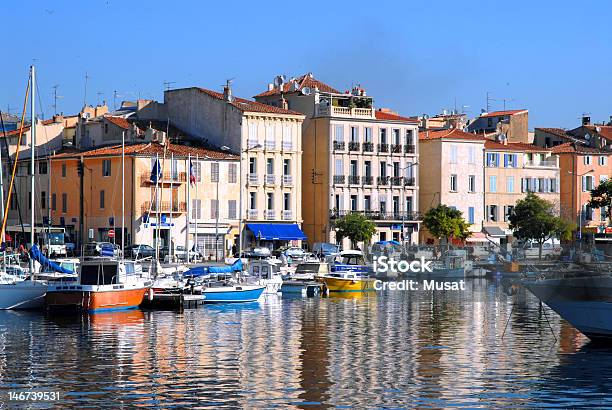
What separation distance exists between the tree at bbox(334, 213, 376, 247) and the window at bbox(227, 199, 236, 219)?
7483 mm

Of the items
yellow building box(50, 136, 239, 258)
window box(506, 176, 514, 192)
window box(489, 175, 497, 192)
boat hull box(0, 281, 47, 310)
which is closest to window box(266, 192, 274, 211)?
yellow building box(50, 136, 239, 258)

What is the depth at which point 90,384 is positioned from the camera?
34.1 meters

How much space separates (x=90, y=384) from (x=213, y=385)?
3.02 meters

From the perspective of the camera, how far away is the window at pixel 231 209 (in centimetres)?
9444

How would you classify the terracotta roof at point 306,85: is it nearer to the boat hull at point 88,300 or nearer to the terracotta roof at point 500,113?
the terracotta roof at point 500,113

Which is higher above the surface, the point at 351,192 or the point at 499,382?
the point at 351,192

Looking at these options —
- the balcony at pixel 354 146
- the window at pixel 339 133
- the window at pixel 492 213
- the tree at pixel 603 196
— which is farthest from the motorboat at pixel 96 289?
the tree at pixel 603 196

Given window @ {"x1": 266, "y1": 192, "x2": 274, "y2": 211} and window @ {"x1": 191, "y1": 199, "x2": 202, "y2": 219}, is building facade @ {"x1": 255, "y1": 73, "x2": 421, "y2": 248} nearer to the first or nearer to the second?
window @ {"x1": 266, "y1": 192, "x2": 274, "y2": 211}

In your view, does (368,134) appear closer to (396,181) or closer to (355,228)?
(396,181)

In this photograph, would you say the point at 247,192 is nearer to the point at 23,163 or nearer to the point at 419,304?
the point at 23,163

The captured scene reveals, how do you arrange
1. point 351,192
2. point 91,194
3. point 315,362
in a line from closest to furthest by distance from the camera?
point 315,362, point 91,194, point 351,192

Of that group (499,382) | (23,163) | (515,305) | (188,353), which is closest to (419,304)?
(515,305)

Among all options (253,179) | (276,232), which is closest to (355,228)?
(276,232)

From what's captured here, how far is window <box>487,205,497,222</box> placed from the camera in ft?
364
